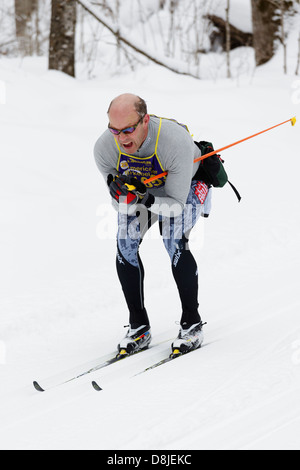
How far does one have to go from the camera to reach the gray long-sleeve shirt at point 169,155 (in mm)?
3131

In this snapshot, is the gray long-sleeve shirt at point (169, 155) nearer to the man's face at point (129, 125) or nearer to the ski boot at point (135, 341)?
the man's face at point (129, 125)

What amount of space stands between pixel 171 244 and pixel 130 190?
0.51 metres

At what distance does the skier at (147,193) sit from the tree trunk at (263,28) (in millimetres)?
7183

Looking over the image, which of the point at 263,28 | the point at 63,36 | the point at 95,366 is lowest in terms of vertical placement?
the point at 95,366

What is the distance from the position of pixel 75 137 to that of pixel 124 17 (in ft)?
29.2

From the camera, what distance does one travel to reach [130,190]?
3133mm

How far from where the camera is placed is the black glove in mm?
3131
